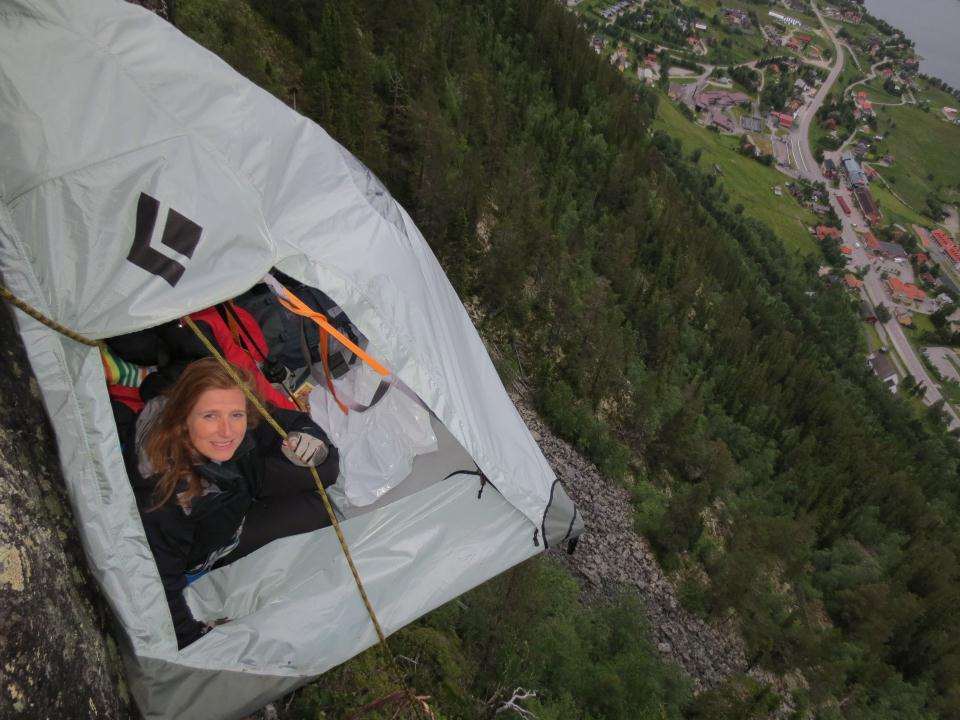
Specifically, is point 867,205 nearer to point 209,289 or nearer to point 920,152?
point 920,152

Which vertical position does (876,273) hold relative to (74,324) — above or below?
below

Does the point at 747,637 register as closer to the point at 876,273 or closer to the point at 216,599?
the point at 216,599

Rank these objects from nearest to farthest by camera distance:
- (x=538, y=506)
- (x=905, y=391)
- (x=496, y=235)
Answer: (x=538, y=506)
(x=496, y=235)
(x=905, y=391)

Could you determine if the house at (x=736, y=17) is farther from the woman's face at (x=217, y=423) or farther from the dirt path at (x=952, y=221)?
the woman's face at (x=217, y=423)

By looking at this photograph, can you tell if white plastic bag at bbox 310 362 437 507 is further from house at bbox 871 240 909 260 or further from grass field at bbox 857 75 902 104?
grass field at bbox 857 75 902 104

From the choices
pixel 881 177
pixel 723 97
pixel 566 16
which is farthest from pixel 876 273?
pixel 566 16

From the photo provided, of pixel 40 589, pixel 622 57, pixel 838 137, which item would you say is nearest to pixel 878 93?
pixel 838 137

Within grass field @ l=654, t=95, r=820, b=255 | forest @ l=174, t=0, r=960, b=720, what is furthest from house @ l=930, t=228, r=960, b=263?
forest @ l=174, t=0, r=960, b=720
